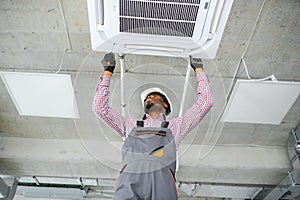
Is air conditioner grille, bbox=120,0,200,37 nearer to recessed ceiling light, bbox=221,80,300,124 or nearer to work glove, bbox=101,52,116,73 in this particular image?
work glove, bbox=101,52,116,73

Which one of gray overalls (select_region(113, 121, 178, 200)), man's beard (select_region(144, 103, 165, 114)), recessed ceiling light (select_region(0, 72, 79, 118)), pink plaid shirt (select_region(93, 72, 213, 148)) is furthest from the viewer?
recessed ceiling light (select_region(0, 72, 79, 118))

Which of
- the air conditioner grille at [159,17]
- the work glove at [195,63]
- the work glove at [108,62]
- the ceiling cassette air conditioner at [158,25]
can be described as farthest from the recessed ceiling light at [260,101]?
the work glove at [108,62]

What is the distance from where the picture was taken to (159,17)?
1487mm

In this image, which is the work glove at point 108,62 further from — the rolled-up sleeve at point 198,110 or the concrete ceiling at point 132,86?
the rolled-up sleeve at point 198,110

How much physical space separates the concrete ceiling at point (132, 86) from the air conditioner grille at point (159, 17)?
0.33 m

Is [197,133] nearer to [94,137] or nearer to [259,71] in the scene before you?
[259,71]

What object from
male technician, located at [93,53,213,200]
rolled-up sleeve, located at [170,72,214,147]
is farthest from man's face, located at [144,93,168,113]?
rolled-up sleeve, located at [170,72,214,147]

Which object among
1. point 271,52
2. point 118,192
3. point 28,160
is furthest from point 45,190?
point 271,52

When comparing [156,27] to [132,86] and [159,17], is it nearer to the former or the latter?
[159,17]

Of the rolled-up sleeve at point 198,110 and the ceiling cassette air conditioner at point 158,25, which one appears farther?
the rolled-up sleeve at point 198,110

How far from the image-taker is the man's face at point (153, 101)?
1.79m

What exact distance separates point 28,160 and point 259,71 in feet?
6.54

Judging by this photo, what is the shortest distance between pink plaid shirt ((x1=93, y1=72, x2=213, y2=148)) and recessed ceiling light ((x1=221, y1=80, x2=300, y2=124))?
647 mm

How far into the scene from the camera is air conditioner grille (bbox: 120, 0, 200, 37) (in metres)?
1.45
